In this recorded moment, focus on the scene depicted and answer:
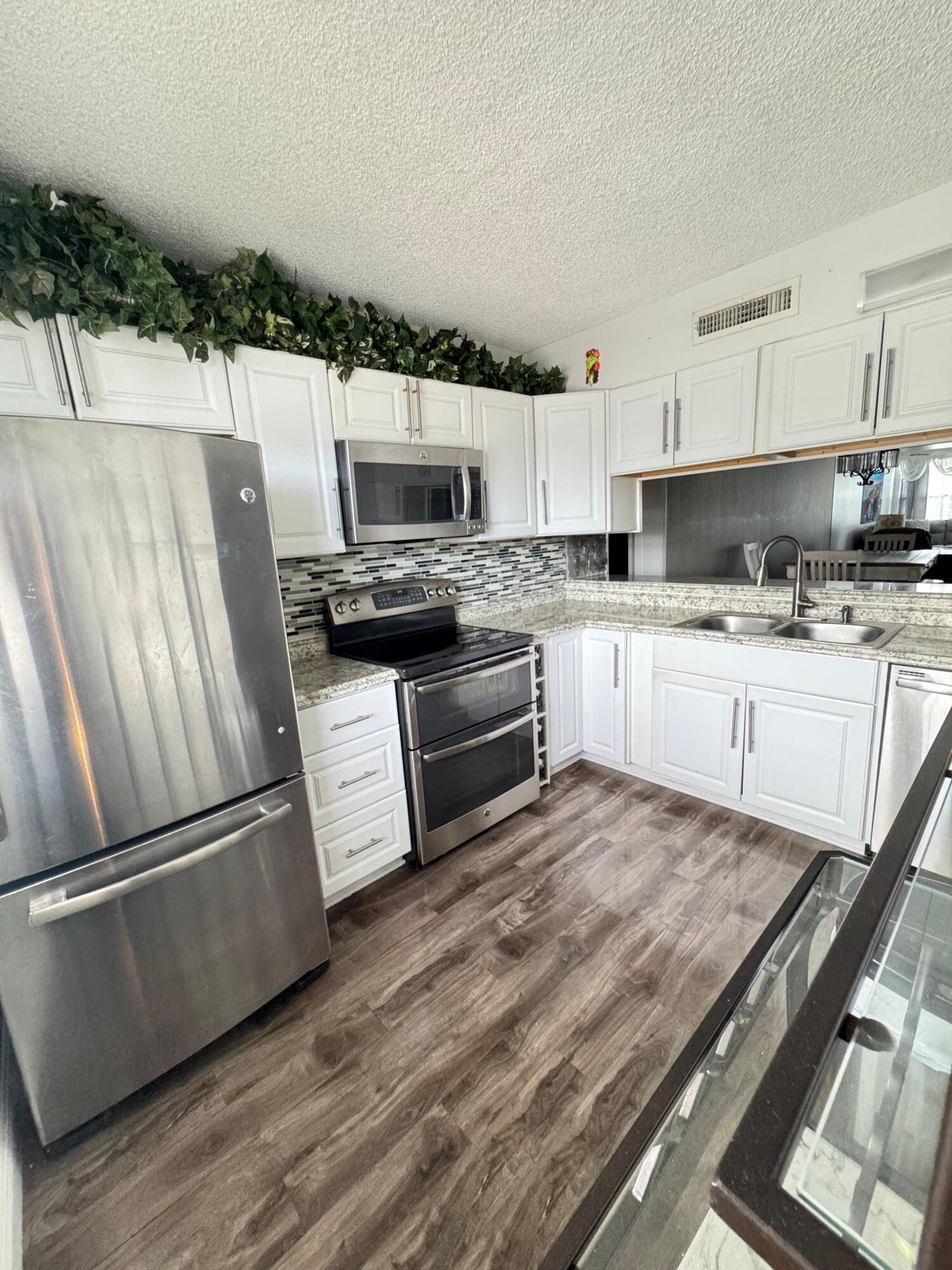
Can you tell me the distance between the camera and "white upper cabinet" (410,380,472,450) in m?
2.44

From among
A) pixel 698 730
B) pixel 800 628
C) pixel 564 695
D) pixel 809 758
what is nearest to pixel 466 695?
pixel 564 695

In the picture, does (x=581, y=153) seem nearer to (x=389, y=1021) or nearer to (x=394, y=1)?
(x=394, y=1)

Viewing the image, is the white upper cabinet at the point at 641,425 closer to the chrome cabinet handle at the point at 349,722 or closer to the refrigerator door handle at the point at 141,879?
the chrome cabinet handle at the point at 349,722

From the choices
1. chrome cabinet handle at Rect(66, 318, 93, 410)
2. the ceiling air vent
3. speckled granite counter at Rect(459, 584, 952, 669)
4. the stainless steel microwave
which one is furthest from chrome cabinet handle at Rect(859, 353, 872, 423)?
chrome cabinet handle at Rect(66, 318, 93, 410)

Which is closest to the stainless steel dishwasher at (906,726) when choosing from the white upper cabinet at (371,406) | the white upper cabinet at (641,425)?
the white upper cabinet at (641,425)

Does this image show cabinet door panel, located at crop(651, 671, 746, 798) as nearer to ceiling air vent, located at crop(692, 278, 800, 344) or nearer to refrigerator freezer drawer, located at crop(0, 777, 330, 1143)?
ceiling air vent, located at crop(692, 278, 800, 344)

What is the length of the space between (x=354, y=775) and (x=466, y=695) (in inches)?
23.2

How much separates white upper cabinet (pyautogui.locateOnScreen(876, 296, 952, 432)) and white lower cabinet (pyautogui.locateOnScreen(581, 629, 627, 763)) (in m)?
1.48

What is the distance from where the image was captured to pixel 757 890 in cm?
200

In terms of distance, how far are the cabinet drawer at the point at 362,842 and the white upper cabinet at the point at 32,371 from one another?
166cm

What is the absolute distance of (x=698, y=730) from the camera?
2.56 m

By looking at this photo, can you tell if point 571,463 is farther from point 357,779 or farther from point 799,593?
point 357,779

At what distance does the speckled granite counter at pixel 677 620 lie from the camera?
1.95 m

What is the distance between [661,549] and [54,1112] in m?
3.83
